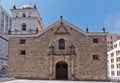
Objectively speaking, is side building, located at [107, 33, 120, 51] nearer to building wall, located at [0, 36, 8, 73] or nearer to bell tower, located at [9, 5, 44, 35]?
building wall, located at [0, 36, 8, 73]

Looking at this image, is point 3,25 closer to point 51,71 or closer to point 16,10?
point 16,10

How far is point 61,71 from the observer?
126ft

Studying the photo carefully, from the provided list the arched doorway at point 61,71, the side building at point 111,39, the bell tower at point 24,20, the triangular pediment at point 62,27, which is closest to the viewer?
the triangular pediment at point 62,27

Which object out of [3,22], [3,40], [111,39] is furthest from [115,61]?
[3,22]

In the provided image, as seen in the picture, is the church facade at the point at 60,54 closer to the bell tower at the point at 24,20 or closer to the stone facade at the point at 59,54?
the stone facade at the point at 59,54

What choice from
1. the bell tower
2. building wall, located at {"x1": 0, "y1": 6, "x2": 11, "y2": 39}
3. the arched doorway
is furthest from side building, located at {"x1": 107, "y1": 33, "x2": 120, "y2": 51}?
the arched doorway

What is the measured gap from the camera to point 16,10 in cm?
4700

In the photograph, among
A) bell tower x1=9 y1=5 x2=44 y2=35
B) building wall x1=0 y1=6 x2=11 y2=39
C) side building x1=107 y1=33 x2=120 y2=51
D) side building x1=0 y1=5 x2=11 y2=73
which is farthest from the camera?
side building x1=107 y1=33 x2=120 y2=51

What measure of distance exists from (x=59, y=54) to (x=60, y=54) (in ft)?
0.58

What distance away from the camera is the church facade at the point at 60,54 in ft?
120

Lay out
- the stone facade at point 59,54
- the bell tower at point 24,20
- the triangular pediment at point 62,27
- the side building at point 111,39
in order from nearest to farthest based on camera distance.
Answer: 1. the stone facade at point 59,54
2. the triangular pediment at point 62,27
3. the bell tower at point 24,20
4. the side building at point 111,39

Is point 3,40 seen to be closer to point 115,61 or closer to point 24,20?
point 24,20

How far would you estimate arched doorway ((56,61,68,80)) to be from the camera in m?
38.2

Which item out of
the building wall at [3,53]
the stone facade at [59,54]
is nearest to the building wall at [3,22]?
the building wall at [3,53]
